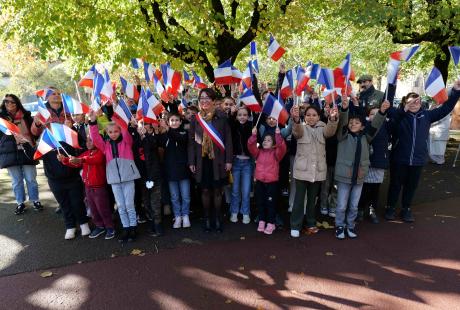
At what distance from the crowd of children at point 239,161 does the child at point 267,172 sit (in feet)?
0.05

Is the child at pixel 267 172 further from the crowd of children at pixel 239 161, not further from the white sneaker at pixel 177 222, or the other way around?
the white sneaker at pixel 177 222

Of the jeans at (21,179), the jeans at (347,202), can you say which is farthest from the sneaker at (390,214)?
the jeans at (21,179)

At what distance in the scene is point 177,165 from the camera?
4625 mm

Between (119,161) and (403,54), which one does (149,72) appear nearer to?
(119,161)

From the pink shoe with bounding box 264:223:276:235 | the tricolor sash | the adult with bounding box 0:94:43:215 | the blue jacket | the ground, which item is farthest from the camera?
the adult with bounding box 0:94:43:215

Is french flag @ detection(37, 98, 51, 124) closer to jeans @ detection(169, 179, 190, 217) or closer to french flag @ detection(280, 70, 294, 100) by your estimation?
jeans @ detection(169, 179, 190, 217)

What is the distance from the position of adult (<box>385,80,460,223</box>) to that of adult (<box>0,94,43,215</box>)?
18.9 feet

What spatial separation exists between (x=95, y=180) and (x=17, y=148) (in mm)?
2050

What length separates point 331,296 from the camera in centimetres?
327

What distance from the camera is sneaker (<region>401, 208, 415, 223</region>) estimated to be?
495 cm

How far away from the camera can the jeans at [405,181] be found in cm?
494

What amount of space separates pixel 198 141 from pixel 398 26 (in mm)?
7010

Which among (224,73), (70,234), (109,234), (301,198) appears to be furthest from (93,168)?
(301,198)

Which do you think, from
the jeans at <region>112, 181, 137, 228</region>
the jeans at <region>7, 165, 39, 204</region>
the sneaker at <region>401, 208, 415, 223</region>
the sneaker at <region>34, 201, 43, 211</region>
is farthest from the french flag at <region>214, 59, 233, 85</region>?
the sneaker at <region>34, 201, 43, 211</region>
